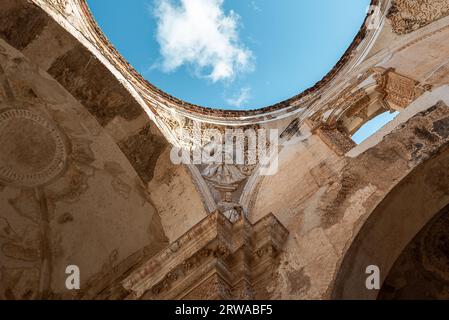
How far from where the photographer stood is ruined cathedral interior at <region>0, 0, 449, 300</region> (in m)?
6.58

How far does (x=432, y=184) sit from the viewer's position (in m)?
6.49

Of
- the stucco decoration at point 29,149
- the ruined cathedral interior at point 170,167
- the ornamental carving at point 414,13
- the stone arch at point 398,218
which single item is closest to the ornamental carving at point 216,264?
the ruined cathedral interior at point 170,167

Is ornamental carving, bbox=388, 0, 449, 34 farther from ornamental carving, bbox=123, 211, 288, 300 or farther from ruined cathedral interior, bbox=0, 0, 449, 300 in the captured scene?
ornamental carving, bbox=123, 211, 288, 300

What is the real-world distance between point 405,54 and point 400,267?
3814mm

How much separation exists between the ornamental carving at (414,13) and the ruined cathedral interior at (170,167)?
0.03m

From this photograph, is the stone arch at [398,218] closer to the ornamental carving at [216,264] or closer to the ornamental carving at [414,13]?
the ornamental carving at [216,264]

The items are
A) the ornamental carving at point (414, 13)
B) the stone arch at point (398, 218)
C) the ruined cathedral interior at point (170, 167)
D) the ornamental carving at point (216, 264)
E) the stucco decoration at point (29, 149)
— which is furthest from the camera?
the ornamental carving at point (414, 13)

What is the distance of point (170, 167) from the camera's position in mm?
8523

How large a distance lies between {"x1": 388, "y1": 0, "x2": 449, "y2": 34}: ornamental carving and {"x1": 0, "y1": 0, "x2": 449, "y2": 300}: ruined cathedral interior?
3 centimetres

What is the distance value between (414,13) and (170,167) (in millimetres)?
4905

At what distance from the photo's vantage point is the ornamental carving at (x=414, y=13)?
9422 mm

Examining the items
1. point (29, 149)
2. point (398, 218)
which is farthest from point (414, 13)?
point (29, 149)

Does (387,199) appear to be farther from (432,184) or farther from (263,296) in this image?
(263,296)

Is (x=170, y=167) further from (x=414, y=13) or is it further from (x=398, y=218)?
(x=414, y=13)
